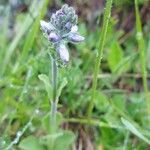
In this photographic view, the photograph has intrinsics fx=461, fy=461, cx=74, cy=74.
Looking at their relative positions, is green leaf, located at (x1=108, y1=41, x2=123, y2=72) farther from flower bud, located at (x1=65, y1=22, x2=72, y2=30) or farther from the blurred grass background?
flower bud, located at (x1=65, y1=22, x2=72, y2=30)

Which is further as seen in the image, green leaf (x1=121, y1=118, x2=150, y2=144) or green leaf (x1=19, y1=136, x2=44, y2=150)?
green leaf (x1=19, y1=136, x2=44, y2=150)

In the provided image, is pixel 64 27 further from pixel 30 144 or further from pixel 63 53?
pixel 30 144

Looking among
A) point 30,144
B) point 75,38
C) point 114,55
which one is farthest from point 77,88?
point 75,38

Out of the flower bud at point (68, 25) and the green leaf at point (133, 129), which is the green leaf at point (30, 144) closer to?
the green leaf at point (133, 129)

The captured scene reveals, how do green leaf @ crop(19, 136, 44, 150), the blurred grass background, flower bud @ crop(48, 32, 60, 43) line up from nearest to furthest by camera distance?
flower bud @ crop(48, 32, 60, 43) < green leaf @ crop(19, 136, 44, 150) < the blurred grass background

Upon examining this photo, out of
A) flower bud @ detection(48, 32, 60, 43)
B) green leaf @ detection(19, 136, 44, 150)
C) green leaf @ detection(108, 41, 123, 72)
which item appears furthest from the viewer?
green leaf @ detection(108, 41, 123, 72)

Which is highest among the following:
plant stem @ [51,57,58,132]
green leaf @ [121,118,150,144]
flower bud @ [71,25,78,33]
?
flower bud @ [71,25,78,33]

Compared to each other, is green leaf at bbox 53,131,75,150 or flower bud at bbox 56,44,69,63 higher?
flower bud at bbox 56,44,69,63

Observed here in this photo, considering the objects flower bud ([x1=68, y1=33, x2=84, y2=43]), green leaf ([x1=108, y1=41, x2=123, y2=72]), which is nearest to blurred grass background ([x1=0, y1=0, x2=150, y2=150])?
green leaf ([x1=108, y1=41, x2=123, y2=72])
